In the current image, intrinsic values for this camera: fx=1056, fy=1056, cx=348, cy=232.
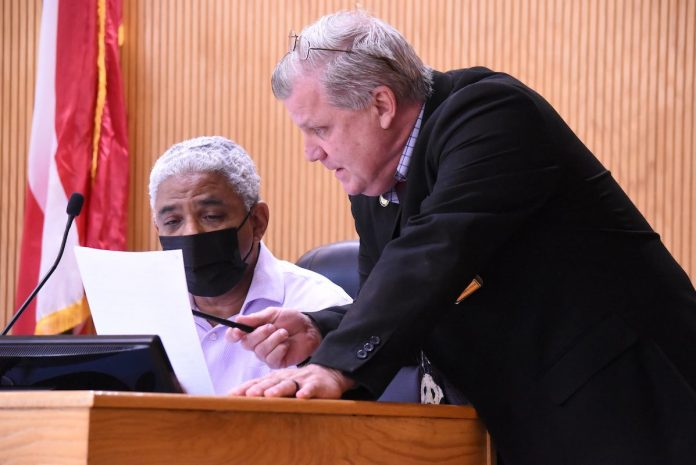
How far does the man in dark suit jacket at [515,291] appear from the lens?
1.61 metres

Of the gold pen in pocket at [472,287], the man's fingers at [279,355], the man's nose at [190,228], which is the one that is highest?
the gold pen in pocket at [472,287]

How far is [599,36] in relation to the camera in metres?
4.02

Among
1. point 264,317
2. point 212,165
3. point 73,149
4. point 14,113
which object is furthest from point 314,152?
point 14,113

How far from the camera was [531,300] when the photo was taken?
169 cm

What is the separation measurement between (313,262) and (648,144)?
1575mm

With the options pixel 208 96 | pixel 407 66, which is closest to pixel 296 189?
pixel 208 96

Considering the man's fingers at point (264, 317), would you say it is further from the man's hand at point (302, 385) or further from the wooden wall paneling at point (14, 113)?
the wooden wall paneling at point (14, 113)

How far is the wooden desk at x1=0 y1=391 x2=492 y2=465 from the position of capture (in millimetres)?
1253

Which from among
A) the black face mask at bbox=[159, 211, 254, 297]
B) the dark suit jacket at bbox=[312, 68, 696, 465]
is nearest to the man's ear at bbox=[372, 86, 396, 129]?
the dark suit jacket at bbox=[312, 68, 696, 465]

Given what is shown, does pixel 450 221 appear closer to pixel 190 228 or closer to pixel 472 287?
pixel 472 287

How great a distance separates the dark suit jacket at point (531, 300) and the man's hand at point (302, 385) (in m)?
0.02

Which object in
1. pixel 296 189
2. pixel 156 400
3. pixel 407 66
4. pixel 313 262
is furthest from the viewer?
pixel 296 189

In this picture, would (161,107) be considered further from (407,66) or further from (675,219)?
(407,66)

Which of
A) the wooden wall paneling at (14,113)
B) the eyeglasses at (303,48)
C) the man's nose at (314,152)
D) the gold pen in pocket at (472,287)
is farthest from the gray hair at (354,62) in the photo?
the wooden wall paneling at (14,113)
